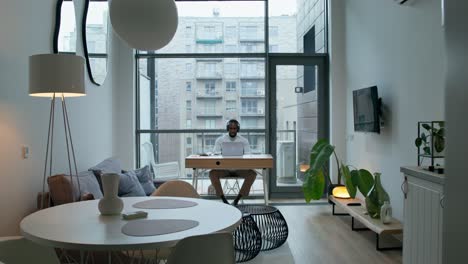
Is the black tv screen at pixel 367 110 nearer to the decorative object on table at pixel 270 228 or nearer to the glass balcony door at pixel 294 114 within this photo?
the glass balcony door at pixel 294 114

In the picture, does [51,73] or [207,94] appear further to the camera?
[207,94]

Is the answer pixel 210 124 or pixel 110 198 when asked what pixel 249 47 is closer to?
pixel 210 124

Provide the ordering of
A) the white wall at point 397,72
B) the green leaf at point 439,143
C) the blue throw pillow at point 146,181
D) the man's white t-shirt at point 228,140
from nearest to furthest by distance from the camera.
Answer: the green leaf at point 439,143 < the white wall at point 397,72 < the blue throw pillow at point 146,181 < the man's white t-shirt at point 228,140

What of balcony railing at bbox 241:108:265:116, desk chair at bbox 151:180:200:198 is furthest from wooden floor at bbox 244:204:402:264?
balcony railing at bbox 241:108:265:116

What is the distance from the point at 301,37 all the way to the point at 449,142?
5.73m

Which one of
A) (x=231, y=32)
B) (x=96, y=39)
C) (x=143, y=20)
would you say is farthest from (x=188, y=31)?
(x=143, y=20)

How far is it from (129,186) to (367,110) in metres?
2.84

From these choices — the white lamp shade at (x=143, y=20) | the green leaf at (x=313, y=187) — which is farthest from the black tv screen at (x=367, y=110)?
the white lamp shade at (x=143, y=20)

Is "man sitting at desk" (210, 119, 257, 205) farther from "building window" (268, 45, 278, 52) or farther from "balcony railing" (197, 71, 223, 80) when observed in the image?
"building window" (268, 45, 278, 52)

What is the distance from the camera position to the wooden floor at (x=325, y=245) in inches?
140

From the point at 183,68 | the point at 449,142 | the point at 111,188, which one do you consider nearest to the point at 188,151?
the point at 183,68

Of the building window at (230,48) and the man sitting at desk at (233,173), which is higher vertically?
the building window at (230,48)

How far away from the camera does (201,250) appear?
66.0 inches

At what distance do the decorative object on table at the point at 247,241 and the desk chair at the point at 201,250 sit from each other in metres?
1.95
